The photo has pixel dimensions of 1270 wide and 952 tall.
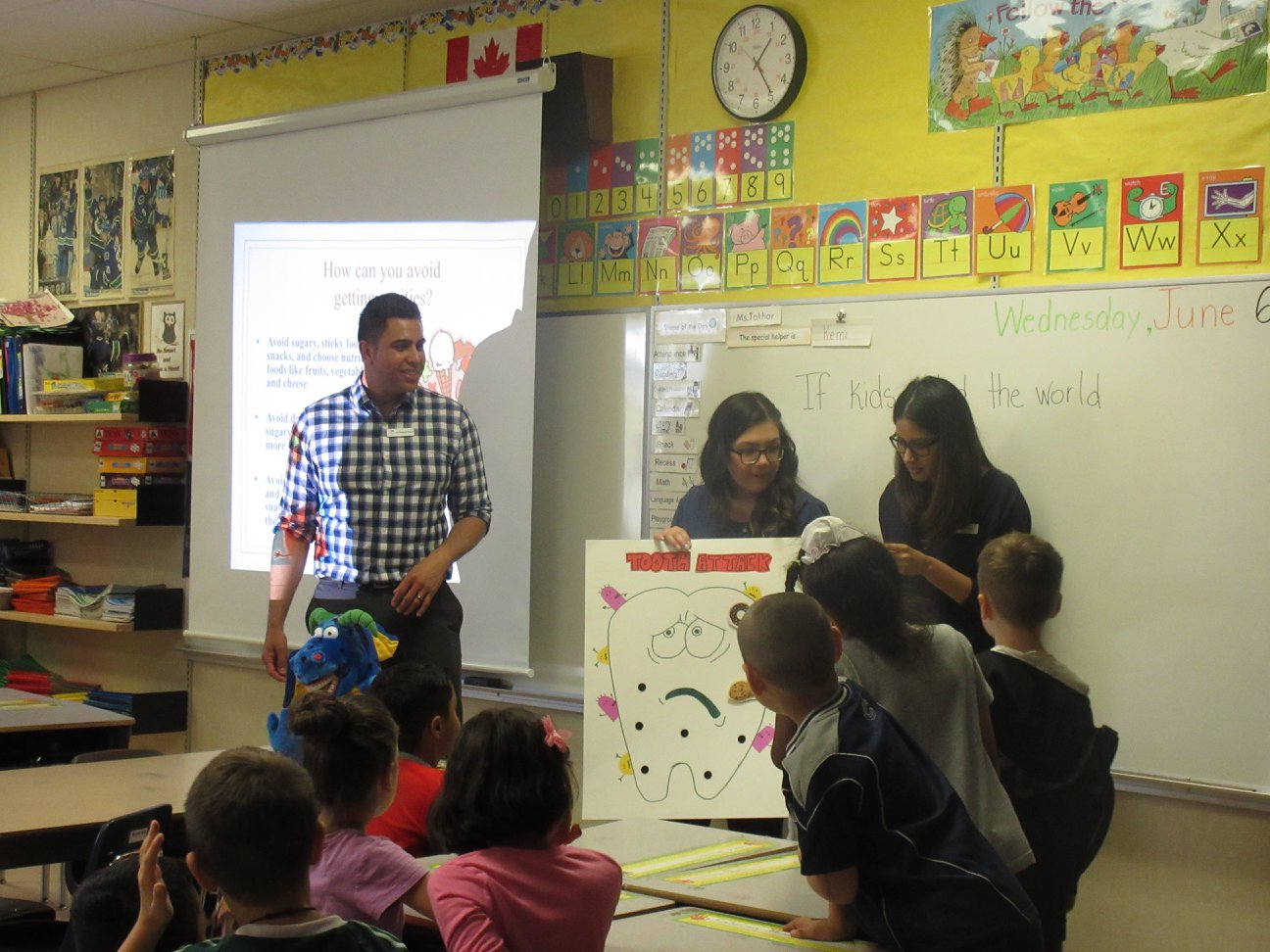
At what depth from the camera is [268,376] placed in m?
4.76

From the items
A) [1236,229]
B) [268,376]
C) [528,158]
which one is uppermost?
[528,158]

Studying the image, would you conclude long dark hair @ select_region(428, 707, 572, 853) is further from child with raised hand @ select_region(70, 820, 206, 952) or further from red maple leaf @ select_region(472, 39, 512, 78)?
red maple leaf @ select_region(472, 39, 512, 78)

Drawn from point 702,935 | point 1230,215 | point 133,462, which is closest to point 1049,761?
point 702,935

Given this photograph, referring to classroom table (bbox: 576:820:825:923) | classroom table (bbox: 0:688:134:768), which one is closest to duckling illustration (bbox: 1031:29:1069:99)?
classroom table (bbox: 576:820:825:923)

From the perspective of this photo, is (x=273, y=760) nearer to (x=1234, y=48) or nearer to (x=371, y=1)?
(x=1234, y=48)

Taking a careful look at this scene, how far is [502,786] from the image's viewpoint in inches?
71.9

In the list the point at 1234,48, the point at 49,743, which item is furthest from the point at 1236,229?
the point at 49,743

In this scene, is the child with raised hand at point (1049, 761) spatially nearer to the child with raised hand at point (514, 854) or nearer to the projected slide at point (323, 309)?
the child with raised hand at point (514, 854)

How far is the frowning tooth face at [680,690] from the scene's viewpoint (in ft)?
10.4

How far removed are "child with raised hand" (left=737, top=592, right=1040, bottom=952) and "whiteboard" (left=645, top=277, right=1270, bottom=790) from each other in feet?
4.78

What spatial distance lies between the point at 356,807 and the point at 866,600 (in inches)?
37.6

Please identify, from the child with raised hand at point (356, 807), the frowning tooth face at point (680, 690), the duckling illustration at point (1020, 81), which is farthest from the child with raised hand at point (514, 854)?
the duckling illustration at point (1020, 81)

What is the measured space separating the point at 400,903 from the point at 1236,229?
2412mm

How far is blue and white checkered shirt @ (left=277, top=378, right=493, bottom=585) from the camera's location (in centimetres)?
369
